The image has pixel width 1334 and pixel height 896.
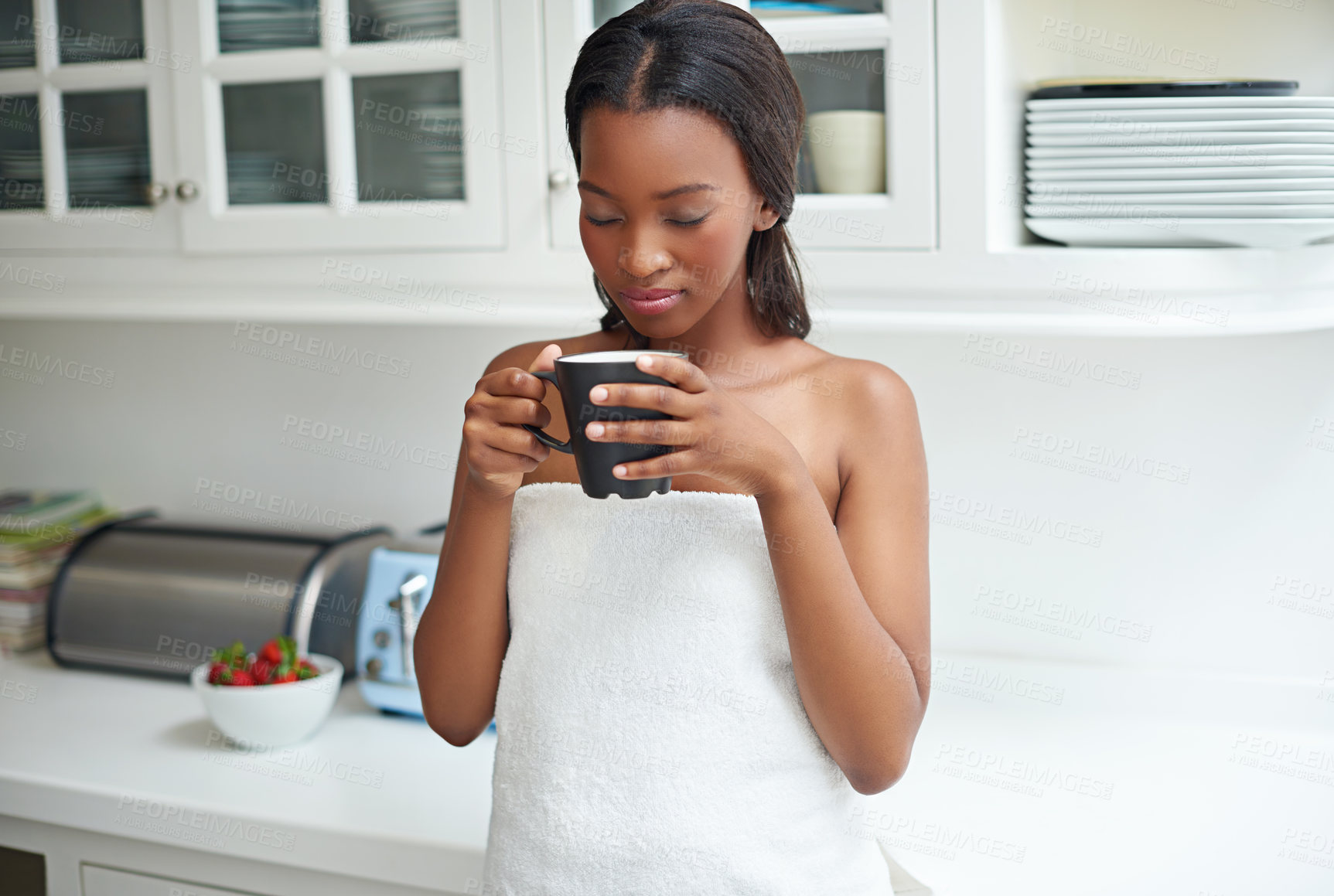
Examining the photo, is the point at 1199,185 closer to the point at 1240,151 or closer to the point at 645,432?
the point at 1240,151

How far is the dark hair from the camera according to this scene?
2.38 ft

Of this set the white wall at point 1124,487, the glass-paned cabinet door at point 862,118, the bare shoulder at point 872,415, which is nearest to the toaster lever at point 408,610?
the white wall at point 1124,487

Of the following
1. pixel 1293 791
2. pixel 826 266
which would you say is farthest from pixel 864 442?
pixel 1293 791

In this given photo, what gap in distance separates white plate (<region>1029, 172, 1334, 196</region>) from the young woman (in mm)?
416

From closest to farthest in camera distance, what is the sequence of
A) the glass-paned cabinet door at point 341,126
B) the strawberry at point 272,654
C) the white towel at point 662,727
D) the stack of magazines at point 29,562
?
the white towel at point 662,727 → the glass-paned cabinet door at point 341,126 → the strawberry at point 272,654 → the stack of magazines at point 29,562

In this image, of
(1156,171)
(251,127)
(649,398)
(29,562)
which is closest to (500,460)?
(649,398)

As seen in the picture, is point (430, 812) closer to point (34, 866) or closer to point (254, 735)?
point (254, 735)

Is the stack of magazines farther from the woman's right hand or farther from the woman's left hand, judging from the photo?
the woman's left hand

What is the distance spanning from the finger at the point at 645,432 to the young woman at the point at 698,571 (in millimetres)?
35

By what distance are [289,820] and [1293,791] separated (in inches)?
45.3

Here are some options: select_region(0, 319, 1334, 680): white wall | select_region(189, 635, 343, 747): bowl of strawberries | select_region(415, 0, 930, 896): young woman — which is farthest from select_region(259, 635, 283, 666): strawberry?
select_region(415, 0, 930, 896): young woman

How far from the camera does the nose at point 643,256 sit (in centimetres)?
71

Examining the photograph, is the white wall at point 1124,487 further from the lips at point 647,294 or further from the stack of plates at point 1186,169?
the lips at point 647,294

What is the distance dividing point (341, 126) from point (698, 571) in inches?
33.5
